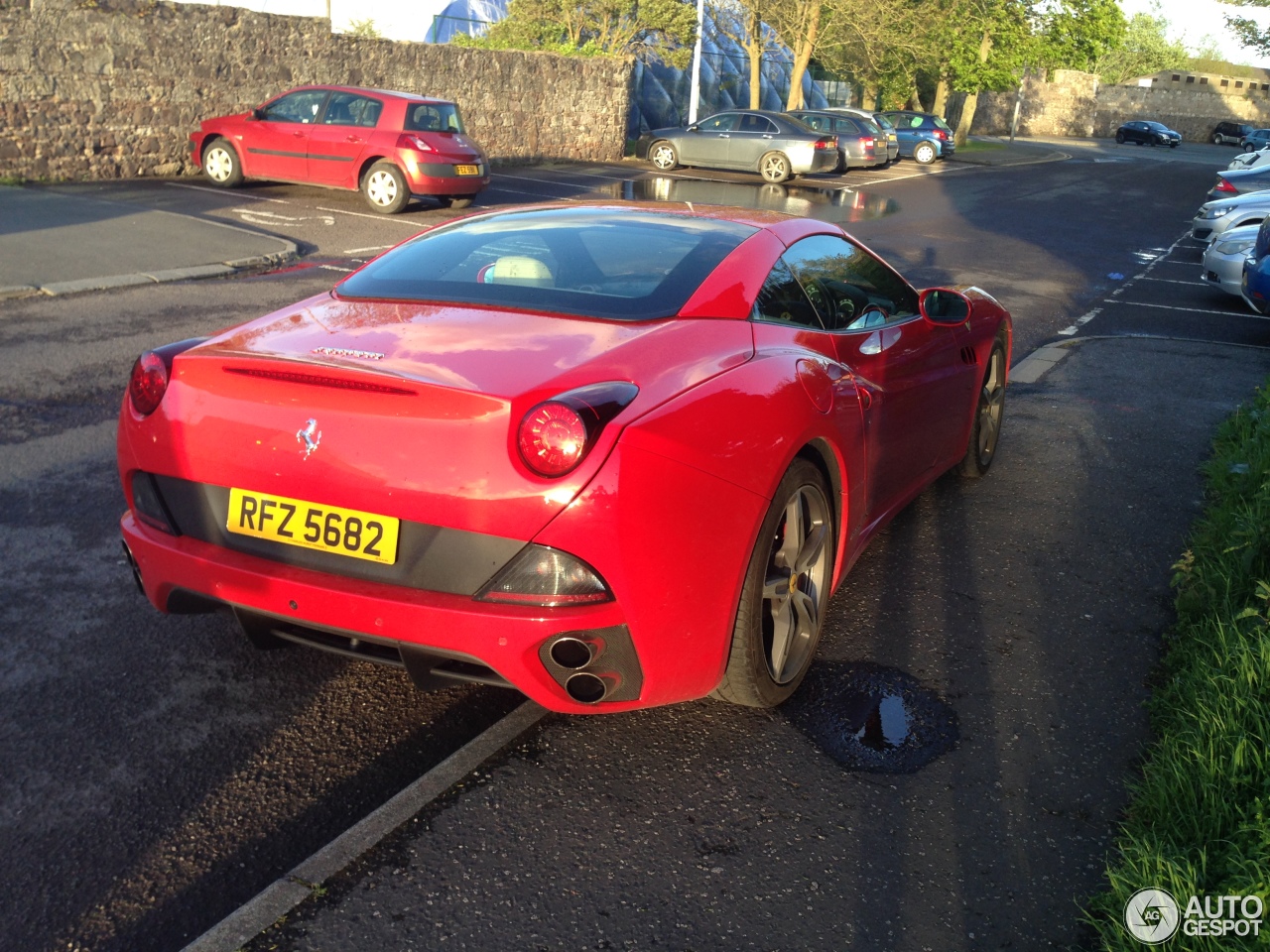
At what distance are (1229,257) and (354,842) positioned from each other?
41.8 feet

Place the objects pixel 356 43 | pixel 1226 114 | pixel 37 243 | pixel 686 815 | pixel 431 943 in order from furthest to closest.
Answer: pixel 1226 114 → pixel 356 43 → pixel 37 243 → pixel 686 815 → pixel 431 943

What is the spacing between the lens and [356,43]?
23172 millimetres

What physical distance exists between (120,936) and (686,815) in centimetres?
132

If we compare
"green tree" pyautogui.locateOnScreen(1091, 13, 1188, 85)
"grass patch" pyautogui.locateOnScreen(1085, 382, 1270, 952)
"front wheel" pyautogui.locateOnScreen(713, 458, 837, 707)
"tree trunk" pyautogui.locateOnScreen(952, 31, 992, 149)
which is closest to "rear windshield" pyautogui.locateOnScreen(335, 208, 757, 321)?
"front wheel" pyautogui.locateOnScreen(713, 458, 837, 707)

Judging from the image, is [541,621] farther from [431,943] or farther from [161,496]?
[161,496]

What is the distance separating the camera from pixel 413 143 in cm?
1683

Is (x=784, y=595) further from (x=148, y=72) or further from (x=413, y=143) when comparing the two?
(x=148, y=72)

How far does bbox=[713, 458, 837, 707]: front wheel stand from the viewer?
3.30m

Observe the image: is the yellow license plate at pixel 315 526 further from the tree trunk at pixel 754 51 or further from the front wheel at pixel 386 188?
the tree trunk at pixel 754 51

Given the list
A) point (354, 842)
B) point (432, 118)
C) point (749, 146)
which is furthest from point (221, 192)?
point (354, 842)

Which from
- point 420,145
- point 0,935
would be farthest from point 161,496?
point 420,145

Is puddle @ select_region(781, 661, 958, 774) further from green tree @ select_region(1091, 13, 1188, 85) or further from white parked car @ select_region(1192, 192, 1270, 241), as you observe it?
green tree @ select_region(1091, 13, 1188, 85)

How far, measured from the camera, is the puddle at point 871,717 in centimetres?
339

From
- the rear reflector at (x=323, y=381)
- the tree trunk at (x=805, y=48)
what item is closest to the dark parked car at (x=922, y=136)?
the tree trunk at (x=805, y=48)
